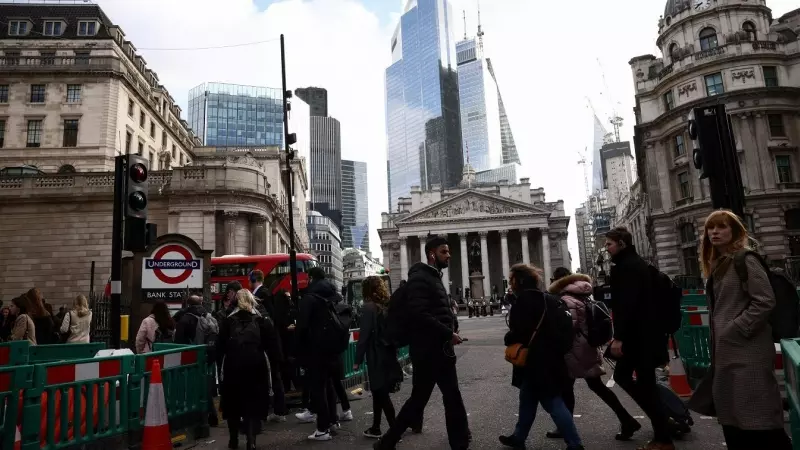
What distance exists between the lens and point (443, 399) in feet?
16.3

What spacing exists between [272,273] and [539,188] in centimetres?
6795

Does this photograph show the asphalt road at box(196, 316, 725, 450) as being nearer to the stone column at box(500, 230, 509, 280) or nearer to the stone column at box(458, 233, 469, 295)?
the stone column at box(458, 233, 469, 295)

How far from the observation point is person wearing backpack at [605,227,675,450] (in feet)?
16.1

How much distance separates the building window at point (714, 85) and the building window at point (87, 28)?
48.2 meters

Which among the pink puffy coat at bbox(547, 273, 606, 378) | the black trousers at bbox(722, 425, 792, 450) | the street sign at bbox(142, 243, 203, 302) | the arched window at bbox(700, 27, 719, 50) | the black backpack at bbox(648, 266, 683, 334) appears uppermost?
the arched window at bbox(700, 27, 719, 50)

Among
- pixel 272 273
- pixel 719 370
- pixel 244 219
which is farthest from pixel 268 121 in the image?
pixel 719 370

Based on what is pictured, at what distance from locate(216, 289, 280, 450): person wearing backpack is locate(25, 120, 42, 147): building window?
38.4m

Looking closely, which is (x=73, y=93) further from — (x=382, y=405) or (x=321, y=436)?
(x=382, y=405)

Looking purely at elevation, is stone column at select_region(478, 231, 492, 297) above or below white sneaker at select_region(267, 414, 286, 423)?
above

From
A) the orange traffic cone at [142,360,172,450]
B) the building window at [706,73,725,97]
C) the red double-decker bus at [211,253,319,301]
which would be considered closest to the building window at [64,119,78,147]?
the red double-decker bus at [211,253,319,301]

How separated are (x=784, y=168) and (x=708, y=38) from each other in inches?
464

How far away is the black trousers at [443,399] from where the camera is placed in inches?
194

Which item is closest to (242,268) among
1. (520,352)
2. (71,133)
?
(71,133)

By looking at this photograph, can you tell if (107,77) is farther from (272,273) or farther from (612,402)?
(612,402)
